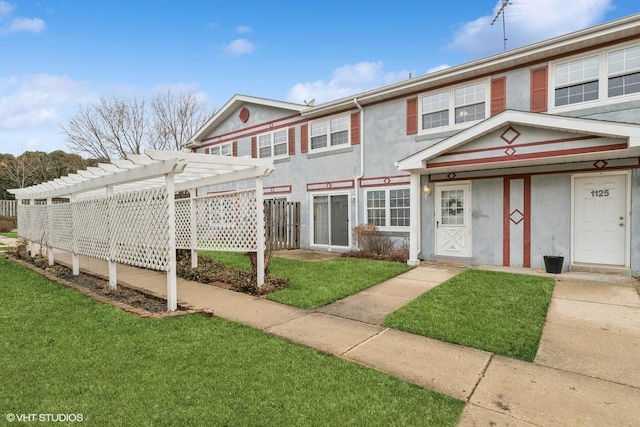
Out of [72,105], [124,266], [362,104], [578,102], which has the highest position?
[72,105]

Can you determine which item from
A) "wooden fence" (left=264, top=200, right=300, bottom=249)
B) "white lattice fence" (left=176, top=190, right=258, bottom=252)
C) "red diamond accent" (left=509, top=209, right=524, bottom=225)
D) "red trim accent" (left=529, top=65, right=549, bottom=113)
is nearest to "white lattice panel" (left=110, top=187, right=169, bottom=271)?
"white lattice fence" (left=176, top=190, right=258, bottom=252)

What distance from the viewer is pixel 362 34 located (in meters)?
14.8

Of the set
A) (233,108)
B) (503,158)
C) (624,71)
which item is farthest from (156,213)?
(233,108)

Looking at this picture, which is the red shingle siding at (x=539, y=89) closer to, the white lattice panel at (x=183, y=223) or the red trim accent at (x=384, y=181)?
the red trim accent at (x=384, y=181)

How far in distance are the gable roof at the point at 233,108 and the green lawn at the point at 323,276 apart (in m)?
6.03

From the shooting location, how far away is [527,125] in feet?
23.9

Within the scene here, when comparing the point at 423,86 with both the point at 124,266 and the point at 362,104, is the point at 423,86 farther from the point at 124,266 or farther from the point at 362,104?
the point at 124,266

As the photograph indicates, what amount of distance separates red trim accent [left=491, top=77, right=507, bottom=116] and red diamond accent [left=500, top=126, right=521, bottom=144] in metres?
1.33

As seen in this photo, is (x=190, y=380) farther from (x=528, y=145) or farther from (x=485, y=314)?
(x=528, y=145)

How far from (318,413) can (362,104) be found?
1009cm

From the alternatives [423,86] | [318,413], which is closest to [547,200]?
[423,86]

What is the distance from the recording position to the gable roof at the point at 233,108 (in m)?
12.9

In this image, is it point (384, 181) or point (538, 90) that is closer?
point (538, 90)

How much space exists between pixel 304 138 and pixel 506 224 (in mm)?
7472
